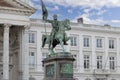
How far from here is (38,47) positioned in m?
65.6

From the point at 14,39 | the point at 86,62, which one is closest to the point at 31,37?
the point at 14,39

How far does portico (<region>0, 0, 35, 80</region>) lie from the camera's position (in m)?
56.6

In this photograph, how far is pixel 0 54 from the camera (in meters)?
60.2

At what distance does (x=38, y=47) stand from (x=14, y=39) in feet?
18.8

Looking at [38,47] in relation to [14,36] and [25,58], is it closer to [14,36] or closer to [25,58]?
[14,36]

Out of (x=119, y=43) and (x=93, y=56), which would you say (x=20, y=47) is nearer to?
(x=93, y=56)

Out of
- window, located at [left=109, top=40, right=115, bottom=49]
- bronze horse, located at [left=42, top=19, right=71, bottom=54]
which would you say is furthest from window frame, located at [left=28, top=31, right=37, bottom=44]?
bronze horse, located at [left=42, top=19, right=71, bottom=54]

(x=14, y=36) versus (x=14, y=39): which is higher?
(x=14, y=36)

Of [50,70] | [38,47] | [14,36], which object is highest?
[14,36]

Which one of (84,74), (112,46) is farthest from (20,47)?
(112,46)

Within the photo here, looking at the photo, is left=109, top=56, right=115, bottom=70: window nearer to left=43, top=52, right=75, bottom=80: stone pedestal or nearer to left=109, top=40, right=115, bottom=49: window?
left=109, top=40, right=115, bottom=49: window

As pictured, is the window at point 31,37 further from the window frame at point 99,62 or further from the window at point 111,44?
the window at point 111,44

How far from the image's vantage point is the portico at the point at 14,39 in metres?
56.6

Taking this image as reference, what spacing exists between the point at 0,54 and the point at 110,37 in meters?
20.9
